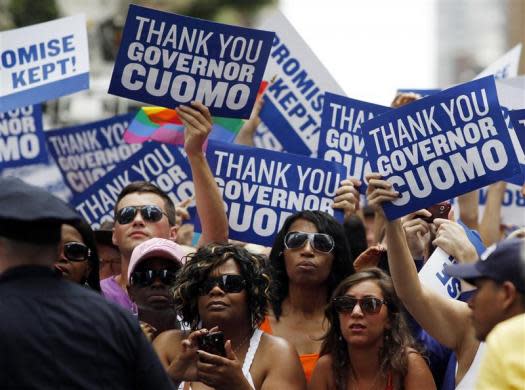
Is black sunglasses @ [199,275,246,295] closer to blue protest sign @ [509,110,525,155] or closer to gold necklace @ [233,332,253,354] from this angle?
gold necklace @ [233,332,253,354]

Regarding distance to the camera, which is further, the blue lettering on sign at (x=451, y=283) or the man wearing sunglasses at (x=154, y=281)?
the blue lettering on sign at (x=451, y=283)

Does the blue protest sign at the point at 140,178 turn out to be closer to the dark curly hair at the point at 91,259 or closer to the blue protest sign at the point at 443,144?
the dark curly hair at the point at 91,259

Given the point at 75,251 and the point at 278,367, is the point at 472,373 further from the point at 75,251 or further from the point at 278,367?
the point at 75,251

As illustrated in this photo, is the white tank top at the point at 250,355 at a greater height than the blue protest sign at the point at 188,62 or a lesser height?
lesser

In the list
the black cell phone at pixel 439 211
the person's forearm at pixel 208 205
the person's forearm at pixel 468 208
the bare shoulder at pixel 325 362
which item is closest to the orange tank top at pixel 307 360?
the bare shoulder at pixel 325 362

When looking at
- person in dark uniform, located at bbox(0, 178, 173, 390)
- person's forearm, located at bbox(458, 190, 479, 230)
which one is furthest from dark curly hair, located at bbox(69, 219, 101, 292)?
person's forearm, located at bbox(458, 190, 479, 230)

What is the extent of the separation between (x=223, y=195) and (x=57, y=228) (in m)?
3.49

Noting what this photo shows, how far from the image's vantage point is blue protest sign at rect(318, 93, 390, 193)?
8992 millimetres

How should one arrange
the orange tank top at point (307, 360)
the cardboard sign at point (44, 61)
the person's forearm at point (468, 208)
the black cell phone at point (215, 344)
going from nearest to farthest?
the black cell phone at point (215, 344) → the orange tank top at point (307, 360) → the cardboard sign at point (44, 61) → the person's forearm at point (468, 208)

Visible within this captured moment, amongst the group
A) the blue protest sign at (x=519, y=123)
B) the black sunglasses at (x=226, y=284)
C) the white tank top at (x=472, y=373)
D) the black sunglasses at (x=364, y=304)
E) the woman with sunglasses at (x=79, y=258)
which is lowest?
the white tank top at (x=472, y=373)

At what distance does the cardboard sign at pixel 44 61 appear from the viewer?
30.2 feet

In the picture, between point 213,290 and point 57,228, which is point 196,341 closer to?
point 213,290

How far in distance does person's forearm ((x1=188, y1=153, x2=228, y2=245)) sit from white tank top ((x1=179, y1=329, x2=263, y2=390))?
3.50 ft

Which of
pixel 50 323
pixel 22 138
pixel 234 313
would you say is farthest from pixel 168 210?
pixel 50 323
